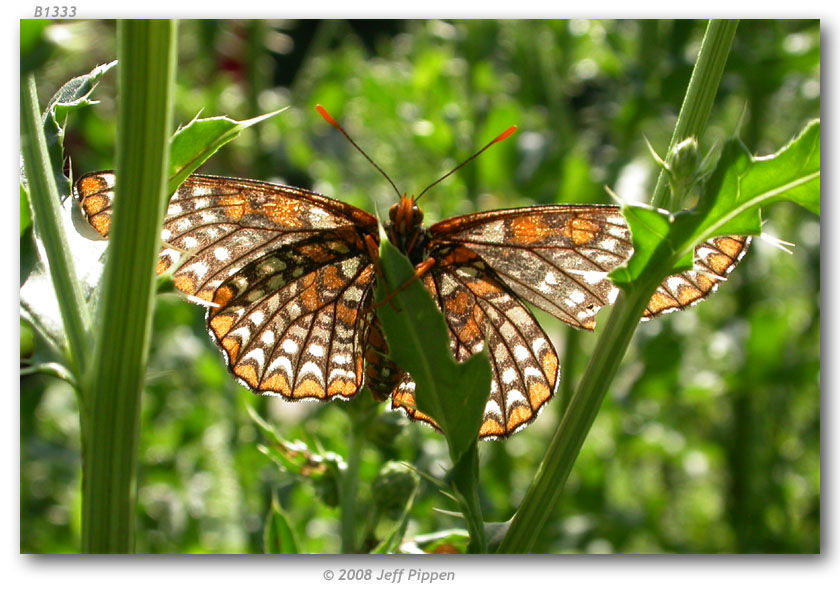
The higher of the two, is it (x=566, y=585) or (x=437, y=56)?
(x=437, y=56)

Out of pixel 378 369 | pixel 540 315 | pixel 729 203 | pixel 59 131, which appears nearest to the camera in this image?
pixel 729 203

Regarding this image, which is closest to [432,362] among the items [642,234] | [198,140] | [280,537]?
[642,234]

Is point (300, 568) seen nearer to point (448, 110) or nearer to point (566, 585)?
point (566, 585)

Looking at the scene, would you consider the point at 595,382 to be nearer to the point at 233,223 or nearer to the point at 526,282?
the point at 526,282

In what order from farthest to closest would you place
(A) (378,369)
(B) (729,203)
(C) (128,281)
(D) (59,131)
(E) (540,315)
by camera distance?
(E) (540,315) < (A) (378,369) < (D) (59,131) < (B) (729,203) < (C) (128,281)

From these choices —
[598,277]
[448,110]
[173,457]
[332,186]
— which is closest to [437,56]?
[448,110]

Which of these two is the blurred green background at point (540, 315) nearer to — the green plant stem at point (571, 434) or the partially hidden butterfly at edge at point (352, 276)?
the partially hidden butterfly at edge at point (352, 276)

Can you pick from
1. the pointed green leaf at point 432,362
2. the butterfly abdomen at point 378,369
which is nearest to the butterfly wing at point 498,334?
the butterfly abdomen at point 378,369
